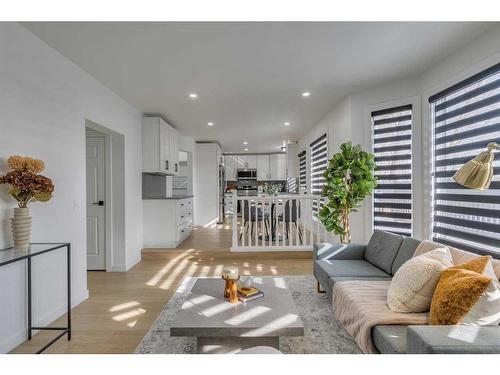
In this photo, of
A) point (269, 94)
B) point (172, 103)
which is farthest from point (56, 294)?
point (269, 94)

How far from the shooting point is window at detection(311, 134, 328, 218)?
536 cm

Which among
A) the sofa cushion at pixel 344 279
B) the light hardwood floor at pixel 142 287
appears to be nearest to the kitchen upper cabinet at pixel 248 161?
the light hardwood floor at pixel 142 287

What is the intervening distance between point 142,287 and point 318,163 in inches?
163

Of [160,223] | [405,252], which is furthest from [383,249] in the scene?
[160,223]

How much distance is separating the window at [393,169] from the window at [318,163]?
1.46 meters

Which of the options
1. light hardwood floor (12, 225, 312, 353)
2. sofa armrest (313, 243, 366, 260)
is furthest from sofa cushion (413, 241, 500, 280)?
light hardwood floor (12, 225, 312, 353)

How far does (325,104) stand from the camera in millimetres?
4445

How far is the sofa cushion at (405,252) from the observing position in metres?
2.39

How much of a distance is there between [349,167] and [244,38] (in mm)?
1931

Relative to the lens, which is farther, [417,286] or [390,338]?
[417,286]

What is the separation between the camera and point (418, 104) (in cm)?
333

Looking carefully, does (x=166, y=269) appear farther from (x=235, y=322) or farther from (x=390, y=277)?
(x=390, y=277)

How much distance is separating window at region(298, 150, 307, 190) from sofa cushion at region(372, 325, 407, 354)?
5.57 metres

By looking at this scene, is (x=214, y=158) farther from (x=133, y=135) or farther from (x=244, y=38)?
(x=244, y=38)
